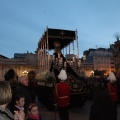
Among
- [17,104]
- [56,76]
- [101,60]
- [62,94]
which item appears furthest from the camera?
[101,60]

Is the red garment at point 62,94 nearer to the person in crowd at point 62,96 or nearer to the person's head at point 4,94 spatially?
the person in crowd at point 62,96

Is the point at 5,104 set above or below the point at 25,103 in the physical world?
above

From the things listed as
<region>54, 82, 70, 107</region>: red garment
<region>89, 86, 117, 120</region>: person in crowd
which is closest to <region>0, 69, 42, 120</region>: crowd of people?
<region>89, 86, 117, 120</region>: person in crowd

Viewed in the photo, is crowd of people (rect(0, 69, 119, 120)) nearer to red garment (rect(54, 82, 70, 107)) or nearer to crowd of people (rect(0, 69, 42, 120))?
crowd of people (rect(0, 69, 42, 120))

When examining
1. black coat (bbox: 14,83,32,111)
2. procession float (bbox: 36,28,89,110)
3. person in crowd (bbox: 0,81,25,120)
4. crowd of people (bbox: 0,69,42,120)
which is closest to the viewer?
person in crowd (bbox: 0,81,25,120)

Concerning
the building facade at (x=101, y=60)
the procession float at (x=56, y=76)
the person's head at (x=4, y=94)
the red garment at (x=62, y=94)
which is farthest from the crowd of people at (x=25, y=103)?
the building facade at (x=101, y=60)

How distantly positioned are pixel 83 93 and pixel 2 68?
75171 mm

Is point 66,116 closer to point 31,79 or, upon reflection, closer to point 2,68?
point 31,79

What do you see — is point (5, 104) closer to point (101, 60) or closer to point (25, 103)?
point (25, 103)

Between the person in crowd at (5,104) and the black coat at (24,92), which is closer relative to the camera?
the person in crowd at (5,104)

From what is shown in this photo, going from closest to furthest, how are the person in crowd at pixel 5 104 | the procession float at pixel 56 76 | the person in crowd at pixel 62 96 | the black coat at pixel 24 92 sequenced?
the person in crowd at pixel 5 104, the black coat at pixel 24 92, the person in crowd at pixel 62 96, the procession float at pixel 56 76

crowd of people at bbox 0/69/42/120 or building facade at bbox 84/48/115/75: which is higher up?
building facade at bbox 84/48/115/75

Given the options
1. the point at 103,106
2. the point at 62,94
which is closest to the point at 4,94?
the point at 103,106

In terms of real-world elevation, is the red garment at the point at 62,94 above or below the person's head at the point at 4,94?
below
